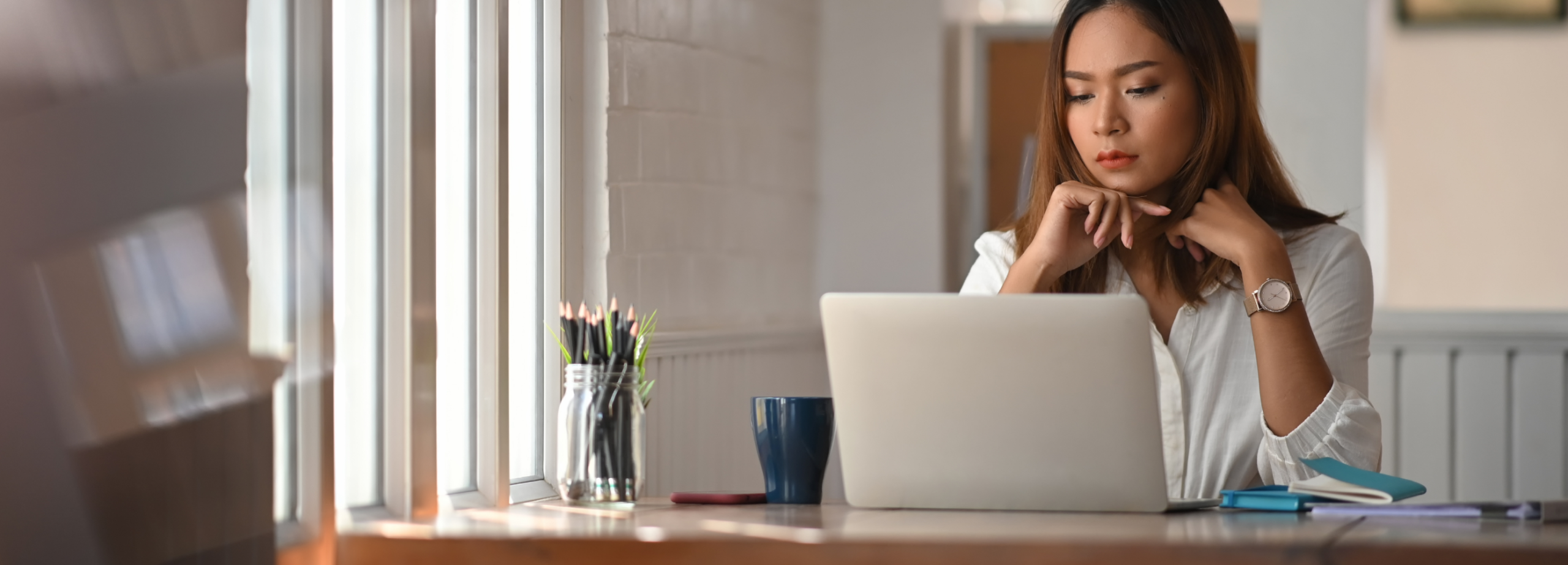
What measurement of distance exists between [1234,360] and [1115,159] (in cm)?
30

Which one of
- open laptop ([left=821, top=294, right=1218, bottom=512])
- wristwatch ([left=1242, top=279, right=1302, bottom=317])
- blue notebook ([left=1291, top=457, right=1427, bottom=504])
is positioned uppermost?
wristwatch ([left=1242, top=279, right=1302, bottom=317])

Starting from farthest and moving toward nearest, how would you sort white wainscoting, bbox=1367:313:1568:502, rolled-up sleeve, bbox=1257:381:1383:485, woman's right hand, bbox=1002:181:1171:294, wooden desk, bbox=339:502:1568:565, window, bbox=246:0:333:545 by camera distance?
white wainscoting, bbox=1367:313:1568:502, woman's right hand, bbox=1002:181:1171:294, rolled-up sleeve, bbox=1257:381:1383:485, window, bbox=246:0:333:545, wooden desk, bbox=339:502:1568:565

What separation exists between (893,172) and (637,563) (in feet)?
7.79

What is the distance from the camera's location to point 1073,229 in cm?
174

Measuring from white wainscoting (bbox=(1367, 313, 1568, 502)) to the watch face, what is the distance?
1675mm

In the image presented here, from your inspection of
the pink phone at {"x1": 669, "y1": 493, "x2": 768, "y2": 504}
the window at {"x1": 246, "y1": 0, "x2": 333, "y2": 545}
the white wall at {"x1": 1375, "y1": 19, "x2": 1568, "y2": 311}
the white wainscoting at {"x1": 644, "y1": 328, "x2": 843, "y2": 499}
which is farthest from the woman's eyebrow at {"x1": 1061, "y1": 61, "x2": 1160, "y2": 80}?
the white wall at {"x1": 1375, "y1": 19, "x2": 1568, "y2": 311}

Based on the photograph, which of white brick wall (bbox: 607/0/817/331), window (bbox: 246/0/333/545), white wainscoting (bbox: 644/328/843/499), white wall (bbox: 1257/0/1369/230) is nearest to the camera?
window (bbox: 246/0/333/545)

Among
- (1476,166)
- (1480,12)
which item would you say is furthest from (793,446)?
(1480,12)

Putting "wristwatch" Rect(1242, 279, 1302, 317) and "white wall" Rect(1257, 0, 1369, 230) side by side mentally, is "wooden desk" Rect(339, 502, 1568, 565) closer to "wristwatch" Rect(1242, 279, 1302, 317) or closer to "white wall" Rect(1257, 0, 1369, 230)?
"wristwatch" Rect(1242, 279, 1302, 317)

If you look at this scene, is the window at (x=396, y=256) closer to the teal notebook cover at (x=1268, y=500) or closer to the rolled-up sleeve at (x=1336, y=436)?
the teal notebook cover at (x=1268, y=500)

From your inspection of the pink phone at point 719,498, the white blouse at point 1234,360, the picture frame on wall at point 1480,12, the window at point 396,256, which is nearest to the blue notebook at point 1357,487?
the white blouse at point 1234,360

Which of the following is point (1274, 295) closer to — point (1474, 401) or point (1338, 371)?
point (1338, 371)

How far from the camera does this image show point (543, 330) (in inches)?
73.5

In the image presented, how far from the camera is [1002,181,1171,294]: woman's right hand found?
5.55 ft
